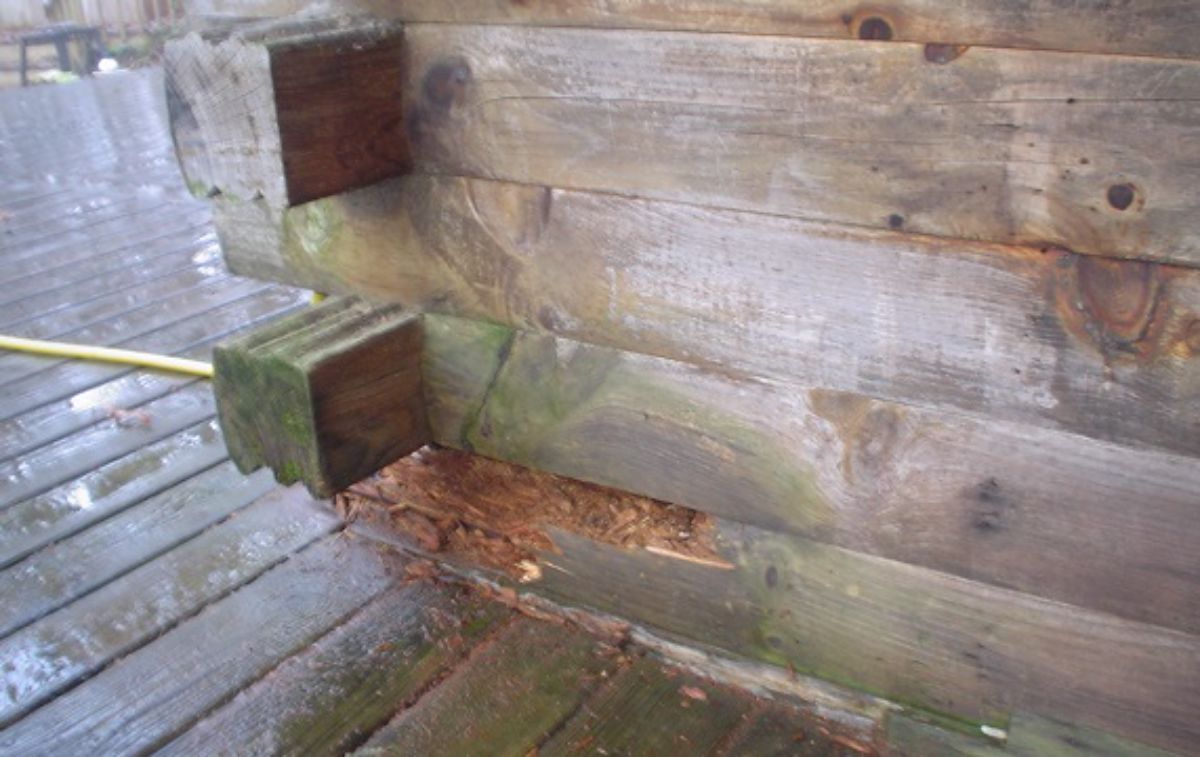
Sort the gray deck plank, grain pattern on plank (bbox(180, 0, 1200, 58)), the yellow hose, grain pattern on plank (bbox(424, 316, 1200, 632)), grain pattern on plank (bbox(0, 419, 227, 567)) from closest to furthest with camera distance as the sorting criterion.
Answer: grain pattern on plank (bbox(180, 0, 1200, 58)), grain pattern on plank (bbox(424, 316, 1200, 632)), grain pattern on plank (bbox(0, 419, 227, 567)), the gray deck plank, the yellow hose

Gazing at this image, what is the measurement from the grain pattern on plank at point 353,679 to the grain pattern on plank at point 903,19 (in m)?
1.01

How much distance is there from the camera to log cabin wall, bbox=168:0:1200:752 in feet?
4.36

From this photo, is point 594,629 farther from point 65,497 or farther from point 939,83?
point 65,497

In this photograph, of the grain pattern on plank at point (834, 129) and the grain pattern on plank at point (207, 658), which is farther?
the grain pattern on plank at point (207, 658)

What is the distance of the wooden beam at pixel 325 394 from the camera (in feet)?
6.19

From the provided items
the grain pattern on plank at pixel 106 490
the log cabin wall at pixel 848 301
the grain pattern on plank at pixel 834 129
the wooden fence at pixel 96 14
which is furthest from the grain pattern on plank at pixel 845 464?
the wooden fence at pixel 96 14

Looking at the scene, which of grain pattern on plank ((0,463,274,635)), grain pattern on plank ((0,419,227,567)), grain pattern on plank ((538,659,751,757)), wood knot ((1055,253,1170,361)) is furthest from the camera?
grain pattern on plank ((0,419,227,567))

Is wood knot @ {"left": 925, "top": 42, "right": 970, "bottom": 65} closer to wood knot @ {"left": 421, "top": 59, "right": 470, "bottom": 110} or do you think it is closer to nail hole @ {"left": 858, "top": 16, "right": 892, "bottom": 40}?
nail hole @ {"left": 858, "top": 16, "right": 892, "bottom": 40}

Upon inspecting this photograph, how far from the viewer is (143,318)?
11.6 feet

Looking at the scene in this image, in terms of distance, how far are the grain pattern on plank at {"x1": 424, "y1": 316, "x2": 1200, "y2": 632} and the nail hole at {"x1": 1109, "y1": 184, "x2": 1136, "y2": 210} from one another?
290mm

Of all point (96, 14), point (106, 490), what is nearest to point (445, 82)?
point (106, 490)

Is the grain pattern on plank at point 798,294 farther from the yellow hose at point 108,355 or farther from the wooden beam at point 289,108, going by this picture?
the yellow hose at point 108,355

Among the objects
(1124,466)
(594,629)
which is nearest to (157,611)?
(594,629)

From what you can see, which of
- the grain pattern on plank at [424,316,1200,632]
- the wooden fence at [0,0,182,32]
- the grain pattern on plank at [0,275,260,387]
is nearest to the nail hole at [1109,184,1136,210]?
the grain pattern on plank at [424,316,1200,632]
